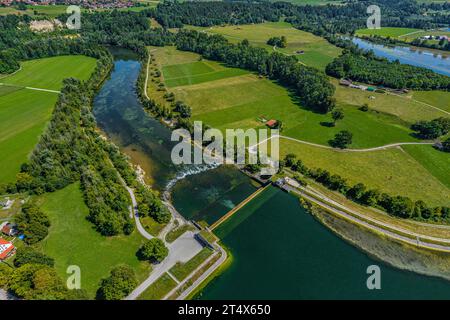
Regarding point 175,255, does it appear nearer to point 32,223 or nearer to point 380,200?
point 32,223

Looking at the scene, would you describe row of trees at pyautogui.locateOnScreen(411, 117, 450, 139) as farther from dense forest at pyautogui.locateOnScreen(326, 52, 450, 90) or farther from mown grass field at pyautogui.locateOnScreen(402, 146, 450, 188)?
dense forest at pyautogui.locateOnScreen(326, 52, 450, 90)

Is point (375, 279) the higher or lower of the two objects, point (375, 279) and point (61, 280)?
the lower

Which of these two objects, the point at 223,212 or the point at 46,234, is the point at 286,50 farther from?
the point at 46,234

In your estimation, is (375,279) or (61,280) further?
(375,279)

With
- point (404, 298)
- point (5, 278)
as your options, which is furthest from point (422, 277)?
point (5, 278)

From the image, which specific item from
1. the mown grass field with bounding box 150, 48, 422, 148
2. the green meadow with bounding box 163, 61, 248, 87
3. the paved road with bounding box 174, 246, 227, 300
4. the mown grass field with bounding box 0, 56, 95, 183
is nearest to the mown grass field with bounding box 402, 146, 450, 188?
the mown grass field with bounding box 150, 48, 422, 148
